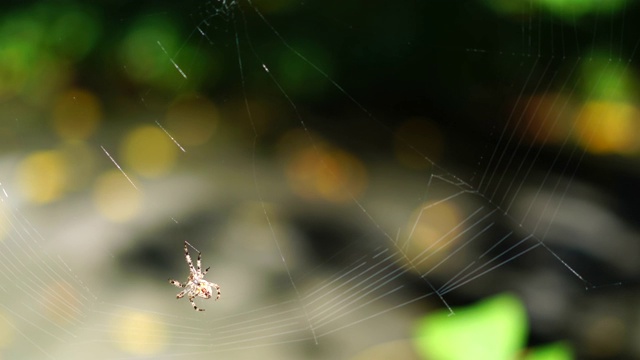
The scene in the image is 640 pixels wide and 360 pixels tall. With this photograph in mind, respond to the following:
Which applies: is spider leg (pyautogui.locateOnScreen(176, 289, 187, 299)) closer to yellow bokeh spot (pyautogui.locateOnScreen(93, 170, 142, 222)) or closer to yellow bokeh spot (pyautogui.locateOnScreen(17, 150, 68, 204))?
yellow bokeh spot (pyautogui.locateOnScreen(93, 170, 142, 222))

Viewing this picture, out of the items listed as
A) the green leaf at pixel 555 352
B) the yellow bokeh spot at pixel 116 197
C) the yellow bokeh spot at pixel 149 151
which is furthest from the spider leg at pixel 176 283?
the green leaf at pixel 555 352

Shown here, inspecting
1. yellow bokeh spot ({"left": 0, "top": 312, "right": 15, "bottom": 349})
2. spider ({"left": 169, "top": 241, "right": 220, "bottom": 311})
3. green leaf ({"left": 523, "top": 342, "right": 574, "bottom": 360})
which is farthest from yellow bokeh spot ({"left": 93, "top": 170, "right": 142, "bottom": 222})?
green leaf ({"left": 523, "top": 342, "right": 574, "bottom": 360})

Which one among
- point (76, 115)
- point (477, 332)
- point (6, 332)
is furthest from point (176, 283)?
point (477, 332)

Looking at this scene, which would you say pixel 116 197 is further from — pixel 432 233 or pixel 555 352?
pixel 555 352

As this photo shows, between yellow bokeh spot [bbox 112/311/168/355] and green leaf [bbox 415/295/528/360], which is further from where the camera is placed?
yellow bokeh spot [bbox 112/311/168/355]

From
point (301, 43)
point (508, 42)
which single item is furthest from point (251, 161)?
point (508, 42)

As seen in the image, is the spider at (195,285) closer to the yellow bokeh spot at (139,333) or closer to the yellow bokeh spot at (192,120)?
the yellow bokeh spot at (139,333)

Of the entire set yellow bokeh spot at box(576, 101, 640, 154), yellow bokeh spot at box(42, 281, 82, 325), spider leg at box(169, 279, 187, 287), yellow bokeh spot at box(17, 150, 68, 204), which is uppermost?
yellow bokeh spot at box(17, 150, 68, 204)
